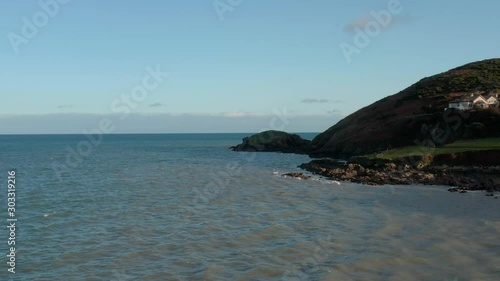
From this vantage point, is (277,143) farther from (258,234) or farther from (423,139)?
(258,234)

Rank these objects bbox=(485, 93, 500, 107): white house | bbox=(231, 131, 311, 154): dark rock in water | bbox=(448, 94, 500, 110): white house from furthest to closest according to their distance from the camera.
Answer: bbox=(231, 131, 311, 154): dark rock in water
bbox=(485, 93, 500, 107): white house
bbox=(448, 94, 500, 110): white house

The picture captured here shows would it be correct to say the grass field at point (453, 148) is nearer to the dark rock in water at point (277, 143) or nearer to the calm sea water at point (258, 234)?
the calm sea water at point (258, 234)

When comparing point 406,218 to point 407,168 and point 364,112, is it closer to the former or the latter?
point 407,168

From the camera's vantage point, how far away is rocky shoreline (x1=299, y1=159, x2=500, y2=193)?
38.1 m

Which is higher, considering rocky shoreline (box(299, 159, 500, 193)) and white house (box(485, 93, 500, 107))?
white house (box(485, 93, 500, 107))

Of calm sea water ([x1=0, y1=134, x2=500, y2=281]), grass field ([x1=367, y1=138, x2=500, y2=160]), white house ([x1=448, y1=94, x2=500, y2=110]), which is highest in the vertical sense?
white house ([x1=448, y1=94, x2=500, y2=110])

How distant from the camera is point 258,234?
22.9 meters

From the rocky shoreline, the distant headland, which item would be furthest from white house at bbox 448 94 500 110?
the rocky shoreline

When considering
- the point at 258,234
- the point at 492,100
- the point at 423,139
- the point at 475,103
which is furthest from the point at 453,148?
the point at 258,234

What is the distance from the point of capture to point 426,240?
828 inches

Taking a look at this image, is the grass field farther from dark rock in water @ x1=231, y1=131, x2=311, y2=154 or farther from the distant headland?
dark rock in water @ x1=231, y1=131, x2=311, y2=154

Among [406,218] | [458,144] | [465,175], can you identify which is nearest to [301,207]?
[406,218]

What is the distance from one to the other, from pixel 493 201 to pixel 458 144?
24207 mm

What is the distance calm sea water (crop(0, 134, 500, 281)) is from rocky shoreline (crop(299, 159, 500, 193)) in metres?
3.20
